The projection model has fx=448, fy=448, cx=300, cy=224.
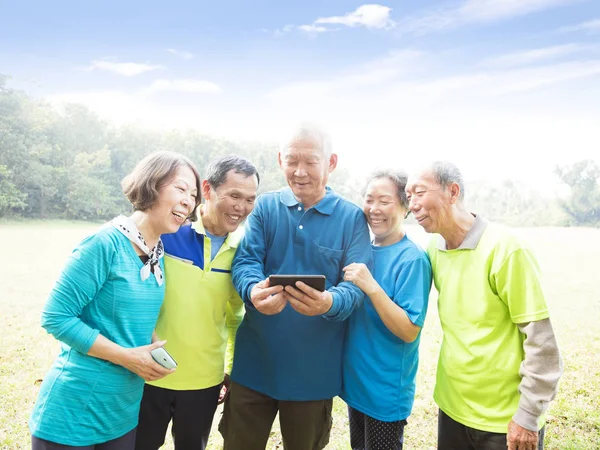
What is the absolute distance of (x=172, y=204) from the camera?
1.94m

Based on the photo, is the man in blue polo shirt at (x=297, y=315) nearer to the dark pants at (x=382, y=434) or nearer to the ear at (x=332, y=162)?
the ear at (x=332, y=162)

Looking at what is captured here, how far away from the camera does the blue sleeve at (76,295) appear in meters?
1.65

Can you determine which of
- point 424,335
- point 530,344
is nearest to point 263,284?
point 530,344

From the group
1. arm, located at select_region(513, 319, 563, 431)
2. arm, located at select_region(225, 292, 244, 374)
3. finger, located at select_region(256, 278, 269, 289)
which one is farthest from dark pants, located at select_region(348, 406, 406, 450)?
finger, located at select_region(256, 278, 269, 289)

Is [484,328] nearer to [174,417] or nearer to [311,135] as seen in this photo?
[311,135]

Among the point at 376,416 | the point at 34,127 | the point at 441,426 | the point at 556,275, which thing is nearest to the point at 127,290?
the point at 376,416

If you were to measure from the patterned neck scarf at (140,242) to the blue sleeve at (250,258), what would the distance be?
351 millimetres

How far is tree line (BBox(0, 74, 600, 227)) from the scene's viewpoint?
12.6 meters

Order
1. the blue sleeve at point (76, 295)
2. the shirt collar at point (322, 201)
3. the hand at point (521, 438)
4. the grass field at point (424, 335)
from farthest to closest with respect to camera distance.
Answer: the grass field at point (424, 335), the shirt collar at point (322, 201), the hand at point (521, 438), the blue sleeve at point (76, 295)

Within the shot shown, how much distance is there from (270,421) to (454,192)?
150cm

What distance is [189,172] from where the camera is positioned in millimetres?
2043

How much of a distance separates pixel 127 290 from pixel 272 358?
791 mm

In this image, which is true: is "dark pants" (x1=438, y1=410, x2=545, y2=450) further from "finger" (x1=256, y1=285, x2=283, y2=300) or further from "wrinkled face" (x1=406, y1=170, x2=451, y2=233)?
"finger" (x1=256, y1=285, x2=283, y2=300)

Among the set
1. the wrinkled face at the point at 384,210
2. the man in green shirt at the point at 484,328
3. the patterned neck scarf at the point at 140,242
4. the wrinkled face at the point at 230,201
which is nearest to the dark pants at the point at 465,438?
the man in green shirt at the point at 484,328
